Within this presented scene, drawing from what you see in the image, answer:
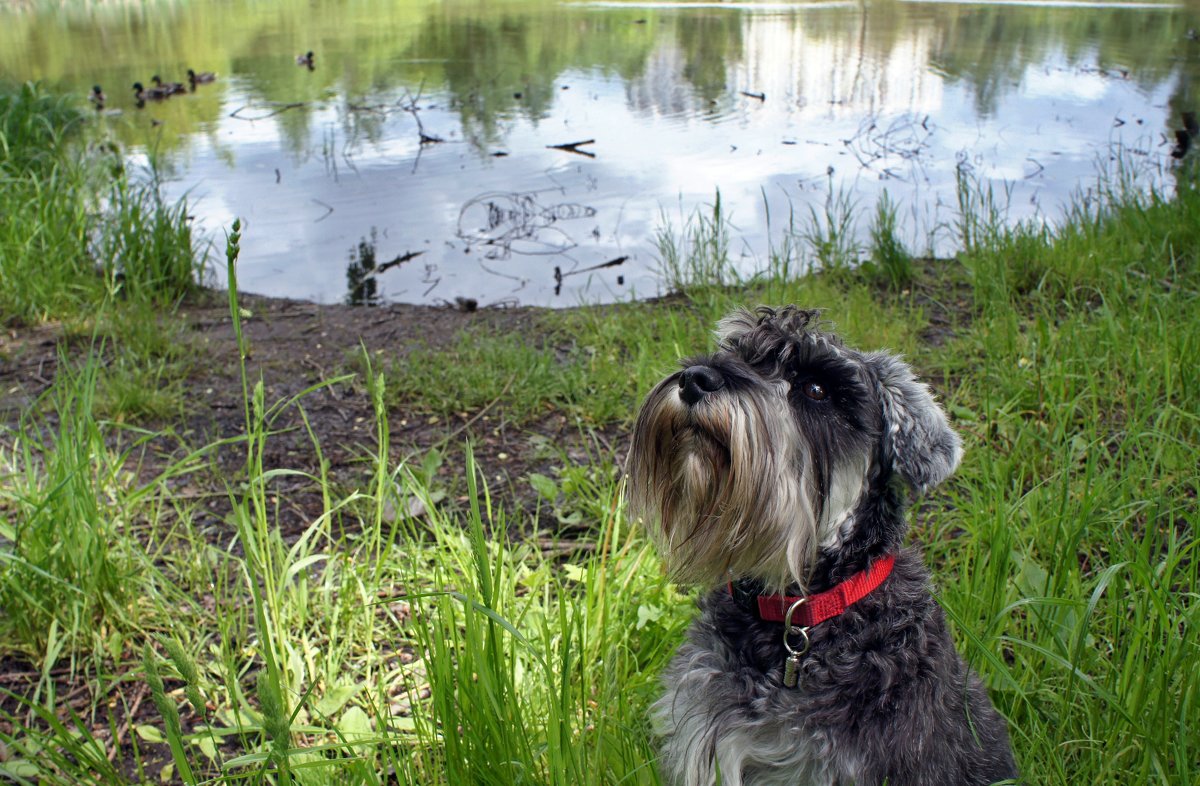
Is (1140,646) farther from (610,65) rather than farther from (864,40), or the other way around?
(864,40)

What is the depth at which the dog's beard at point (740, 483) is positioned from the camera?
2209 millimetres

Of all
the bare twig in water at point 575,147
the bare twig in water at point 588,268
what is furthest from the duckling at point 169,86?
the bare twig in water at point 588,268

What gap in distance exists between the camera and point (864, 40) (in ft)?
47.5

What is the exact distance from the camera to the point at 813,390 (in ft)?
7.73

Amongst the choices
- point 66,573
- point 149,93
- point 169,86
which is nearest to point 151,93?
point 149,93

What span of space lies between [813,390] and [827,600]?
0.51 m

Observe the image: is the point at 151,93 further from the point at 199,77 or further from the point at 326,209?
the point at 326,209

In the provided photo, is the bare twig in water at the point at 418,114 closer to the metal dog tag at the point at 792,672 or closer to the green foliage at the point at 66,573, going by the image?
the green foliage at the point at 66,573

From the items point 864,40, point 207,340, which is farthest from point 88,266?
point 864,40

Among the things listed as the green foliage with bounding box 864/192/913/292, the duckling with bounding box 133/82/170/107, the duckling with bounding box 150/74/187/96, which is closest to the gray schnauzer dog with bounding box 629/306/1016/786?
the green foliage with bounding box 864/192/913/292

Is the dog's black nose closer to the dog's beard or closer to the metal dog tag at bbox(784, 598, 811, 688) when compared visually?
the dog's beard

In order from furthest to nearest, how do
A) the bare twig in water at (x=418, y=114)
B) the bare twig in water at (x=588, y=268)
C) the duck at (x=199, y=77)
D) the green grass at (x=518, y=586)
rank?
the duck at (x=199, y=77) → the bare twig in water at (x=418, y=114) → the bare twig in water at (x=588, y=268) → the green grass at (x=518, y=586)

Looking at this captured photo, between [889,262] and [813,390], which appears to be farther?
[889,262]

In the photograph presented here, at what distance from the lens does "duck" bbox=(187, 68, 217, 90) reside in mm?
12117
